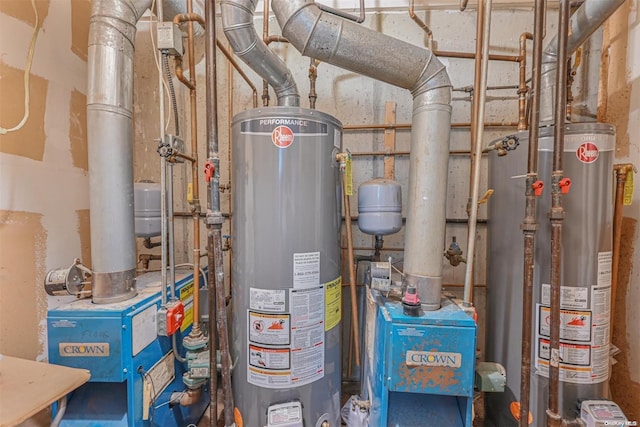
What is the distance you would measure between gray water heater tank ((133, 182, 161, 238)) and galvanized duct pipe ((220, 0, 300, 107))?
78 cm

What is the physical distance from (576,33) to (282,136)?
1345 millimetres

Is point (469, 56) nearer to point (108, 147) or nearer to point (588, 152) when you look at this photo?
point (588, 152)

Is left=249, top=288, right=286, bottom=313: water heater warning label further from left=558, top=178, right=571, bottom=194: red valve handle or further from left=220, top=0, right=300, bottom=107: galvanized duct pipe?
left=558, top=178, right=571, bottom=194: red valve handle

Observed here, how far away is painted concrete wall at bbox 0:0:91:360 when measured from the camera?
1154mm

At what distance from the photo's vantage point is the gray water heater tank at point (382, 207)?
1214mm

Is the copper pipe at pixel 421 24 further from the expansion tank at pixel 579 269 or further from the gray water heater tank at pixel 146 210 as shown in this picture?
the gray water heater tank at pixel 146 210

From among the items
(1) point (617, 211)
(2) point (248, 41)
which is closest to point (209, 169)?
(2) point (248, 41)

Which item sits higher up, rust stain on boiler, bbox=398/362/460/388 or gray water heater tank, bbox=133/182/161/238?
gray water heater tank, bbox=133/182/161/238

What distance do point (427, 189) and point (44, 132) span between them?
178 cm

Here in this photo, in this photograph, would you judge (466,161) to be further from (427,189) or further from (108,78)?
(108,78)

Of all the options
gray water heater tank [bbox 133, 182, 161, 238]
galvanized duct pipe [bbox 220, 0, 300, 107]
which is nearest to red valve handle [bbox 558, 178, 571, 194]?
galvanized duct pipe [bbox 220, 0, 300, 107]

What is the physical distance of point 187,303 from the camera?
1348 millimetres

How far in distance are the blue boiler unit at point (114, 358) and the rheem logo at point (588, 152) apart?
5.93ft

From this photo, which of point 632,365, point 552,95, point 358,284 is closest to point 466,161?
point 552,95
